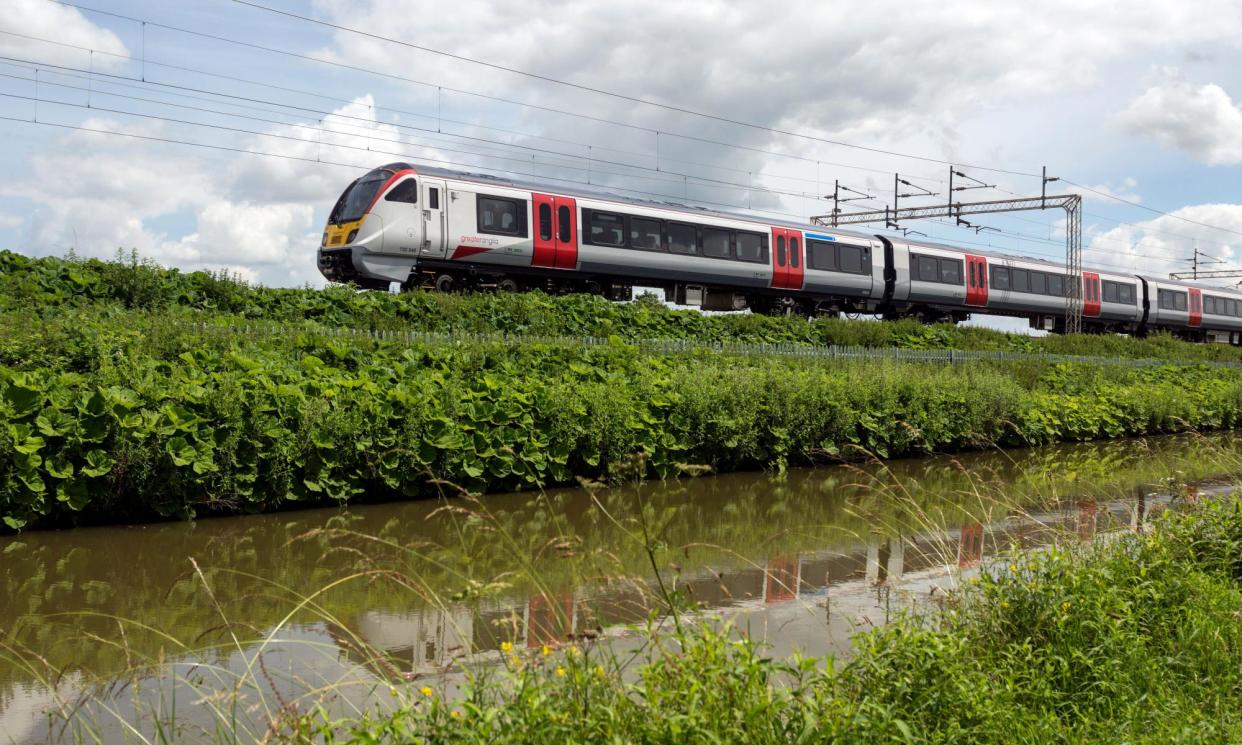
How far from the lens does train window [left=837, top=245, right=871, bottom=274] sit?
27.9 m

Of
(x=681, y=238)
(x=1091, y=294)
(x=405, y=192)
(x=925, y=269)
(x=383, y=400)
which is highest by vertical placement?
(x=405, y=192)

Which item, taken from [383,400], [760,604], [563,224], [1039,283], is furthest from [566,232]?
[1039,283]

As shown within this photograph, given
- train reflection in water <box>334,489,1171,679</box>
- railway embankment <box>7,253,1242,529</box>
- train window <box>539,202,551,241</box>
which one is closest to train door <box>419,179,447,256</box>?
train window <box>539,202,551,241</box>

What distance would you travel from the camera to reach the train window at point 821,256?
26922 millimetres

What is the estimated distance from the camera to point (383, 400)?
1008 cm

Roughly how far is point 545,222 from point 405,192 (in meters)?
3.17

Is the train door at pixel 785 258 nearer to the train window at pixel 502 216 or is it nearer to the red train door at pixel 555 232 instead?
the red train door at pixel 555 232

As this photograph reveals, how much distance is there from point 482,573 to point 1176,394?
1994 cm

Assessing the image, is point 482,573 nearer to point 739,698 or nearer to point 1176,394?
point 739,698

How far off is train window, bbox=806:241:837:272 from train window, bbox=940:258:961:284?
206 inches

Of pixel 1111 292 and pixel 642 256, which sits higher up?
pixel 642 256

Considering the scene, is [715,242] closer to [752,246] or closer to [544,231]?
[752,246]

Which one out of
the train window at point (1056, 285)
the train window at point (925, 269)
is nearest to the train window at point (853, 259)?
the train window at point (925, 269)

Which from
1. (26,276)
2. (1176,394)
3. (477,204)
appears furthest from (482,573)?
(1176,394)
